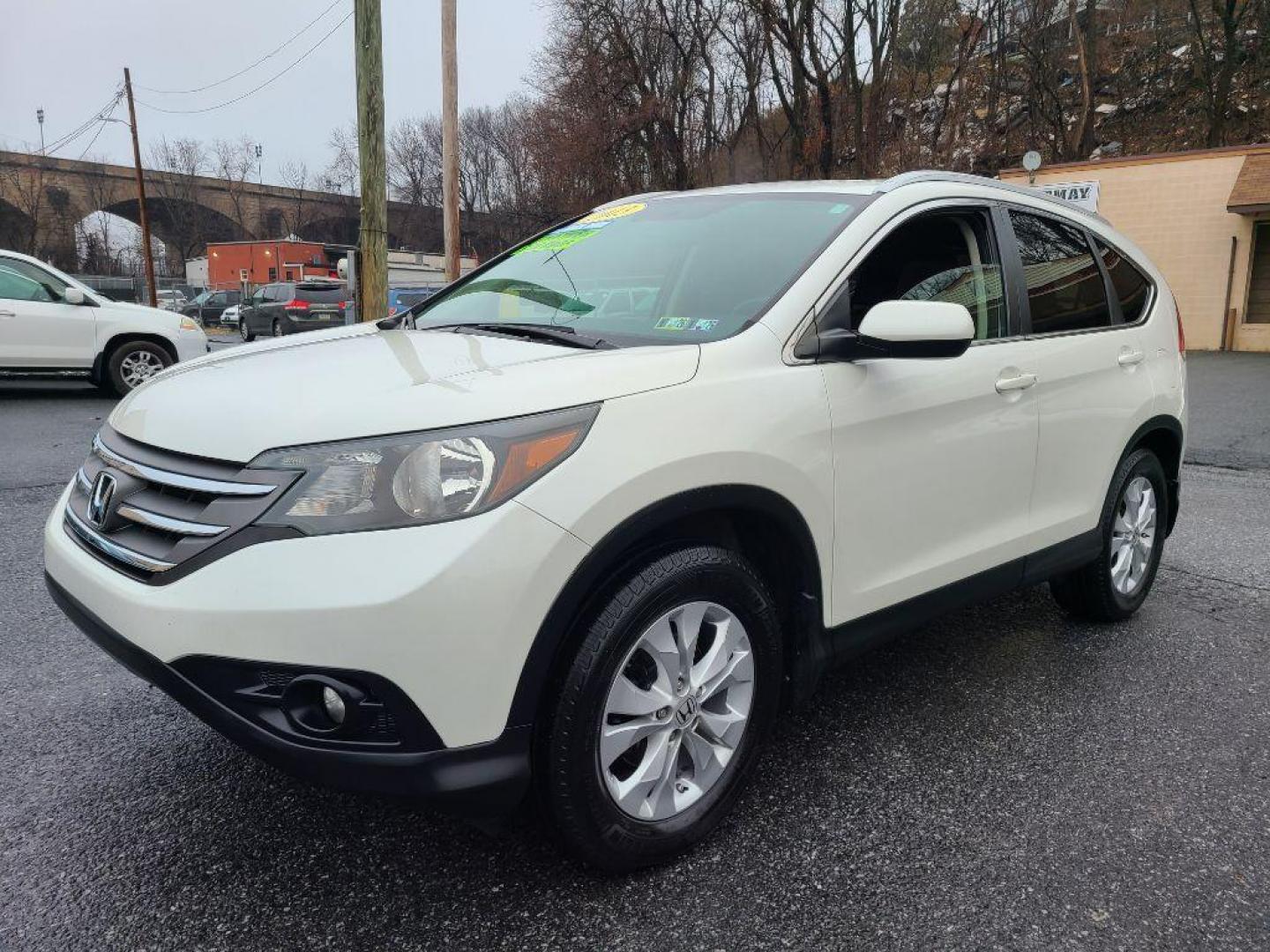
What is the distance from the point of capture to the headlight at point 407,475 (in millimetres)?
1814

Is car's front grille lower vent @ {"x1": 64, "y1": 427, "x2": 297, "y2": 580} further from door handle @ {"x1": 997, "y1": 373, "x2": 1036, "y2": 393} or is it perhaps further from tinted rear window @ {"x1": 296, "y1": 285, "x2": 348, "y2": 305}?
tinted rear window @ {"x1": 296, "y1": 285, "x2": 348, "y2": 305}

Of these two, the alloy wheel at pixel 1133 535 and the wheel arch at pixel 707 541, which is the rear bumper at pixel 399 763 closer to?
the wheel arch at pixel 707 541

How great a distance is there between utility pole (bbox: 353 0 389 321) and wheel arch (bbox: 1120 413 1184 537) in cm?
817

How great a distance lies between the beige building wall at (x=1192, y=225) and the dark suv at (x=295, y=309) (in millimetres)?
18058

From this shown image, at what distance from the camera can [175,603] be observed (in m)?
1.87

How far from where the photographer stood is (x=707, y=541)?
2287mm

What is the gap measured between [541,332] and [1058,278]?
80.9 inches

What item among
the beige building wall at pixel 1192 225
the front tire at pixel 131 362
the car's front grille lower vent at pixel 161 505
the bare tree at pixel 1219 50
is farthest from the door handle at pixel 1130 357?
the bare tree at pixel 1219 50

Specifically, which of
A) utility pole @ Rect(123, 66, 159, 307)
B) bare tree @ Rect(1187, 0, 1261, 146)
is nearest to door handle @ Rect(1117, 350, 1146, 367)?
bare tree @ Rect(1187, 0, 1261, 146)

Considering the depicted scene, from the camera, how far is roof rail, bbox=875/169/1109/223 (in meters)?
2.97

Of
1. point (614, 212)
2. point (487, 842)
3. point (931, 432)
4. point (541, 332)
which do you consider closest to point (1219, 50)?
point (614, 212)

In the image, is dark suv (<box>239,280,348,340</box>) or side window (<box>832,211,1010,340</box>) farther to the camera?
dark suv (<box>239,280,348,340</box>)

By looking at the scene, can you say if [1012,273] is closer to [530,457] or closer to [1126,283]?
[1126,283]

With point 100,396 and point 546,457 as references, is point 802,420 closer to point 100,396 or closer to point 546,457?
point 546,457
